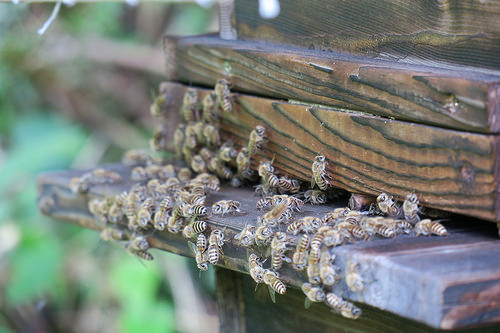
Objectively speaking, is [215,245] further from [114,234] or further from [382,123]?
[114,234]

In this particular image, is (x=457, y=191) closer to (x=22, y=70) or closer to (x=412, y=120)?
(x=412, y=120)

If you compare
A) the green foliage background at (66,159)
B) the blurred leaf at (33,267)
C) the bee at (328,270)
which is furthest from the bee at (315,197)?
the blurred leaf at (33,267)

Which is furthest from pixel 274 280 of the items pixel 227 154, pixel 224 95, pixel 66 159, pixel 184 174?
pixel 66 159

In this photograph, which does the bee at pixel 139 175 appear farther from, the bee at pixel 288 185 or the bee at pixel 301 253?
the bee at pixel 301 253

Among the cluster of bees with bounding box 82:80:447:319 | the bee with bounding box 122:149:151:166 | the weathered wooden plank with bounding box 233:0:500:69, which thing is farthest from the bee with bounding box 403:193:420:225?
the bee with bounding box 122:149:151:166

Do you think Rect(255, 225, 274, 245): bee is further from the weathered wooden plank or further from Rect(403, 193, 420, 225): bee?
the weathered wooden plank

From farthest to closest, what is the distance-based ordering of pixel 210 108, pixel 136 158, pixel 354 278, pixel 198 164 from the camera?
1. pixel 136 158
2. pixel 198 164
3. pixel 210 108
4. pixel 354 278

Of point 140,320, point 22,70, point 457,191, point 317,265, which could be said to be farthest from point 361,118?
point 22,70
